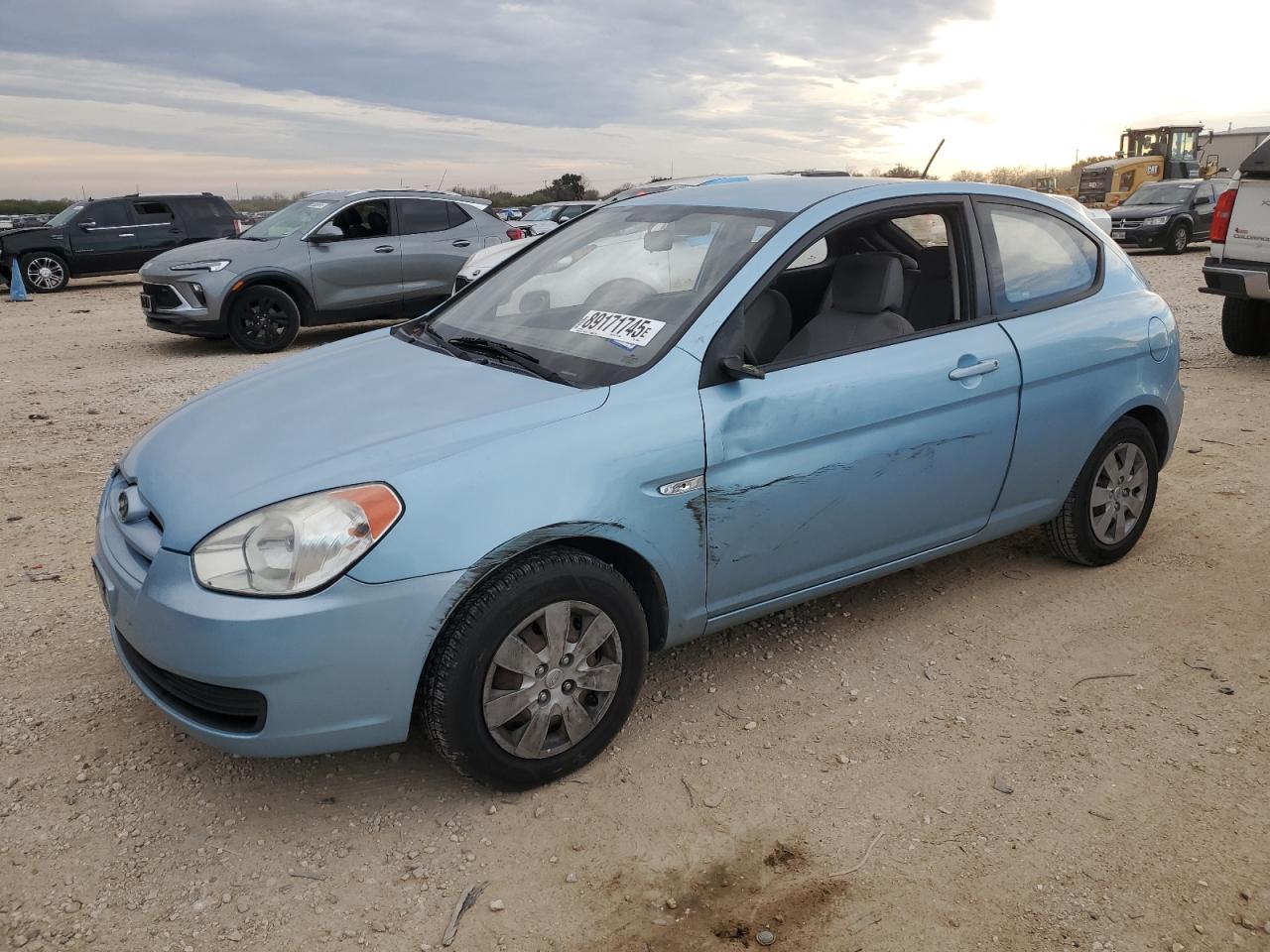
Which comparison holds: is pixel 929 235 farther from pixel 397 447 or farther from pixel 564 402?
pixel 397 447

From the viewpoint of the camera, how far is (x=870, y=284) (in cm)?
366

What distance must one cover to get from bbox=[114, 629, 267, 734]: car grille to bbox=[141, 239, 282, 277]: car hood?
27.1 ft

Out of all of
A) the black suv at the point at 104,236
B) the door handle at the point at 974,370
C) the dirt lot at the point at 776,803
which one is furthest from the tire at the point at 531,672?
the black suv at the point at 104,236

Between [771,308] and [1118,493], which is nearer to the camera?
[771,308]

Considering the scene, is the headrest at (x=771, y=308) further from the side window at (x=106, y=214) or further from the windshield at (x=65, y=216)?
the windshield at (x=65, y=216)

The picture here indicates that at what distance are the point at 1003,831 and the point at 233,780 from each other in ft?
7.23

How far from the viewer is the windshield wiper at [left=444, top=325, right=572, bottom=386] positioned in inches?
121

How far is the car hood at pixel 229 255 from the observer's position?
10.1 meters

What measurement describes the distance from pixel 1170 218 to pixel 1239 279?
542 inches

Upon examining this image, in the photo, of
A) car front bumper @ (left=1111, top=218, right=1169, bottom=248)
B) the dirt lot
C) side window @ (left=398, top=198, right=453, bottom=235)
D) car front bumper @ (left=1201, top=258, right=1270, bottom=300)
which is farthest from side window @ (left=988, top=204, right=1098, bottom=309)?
car front bumper @ (left=1111, top=218, right=1169, bottom=248)

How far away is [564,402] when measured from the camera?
2.87m

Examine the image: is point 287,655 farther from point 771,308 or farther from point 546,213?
point 546,213

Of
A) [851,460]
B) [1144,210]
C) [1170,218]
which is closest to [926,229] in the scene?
[851,460]

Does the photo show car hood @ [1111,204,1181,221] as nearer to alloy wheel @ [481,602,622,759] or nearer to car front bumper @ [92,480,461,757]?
alloy wheel @ [481,602,622,759]
